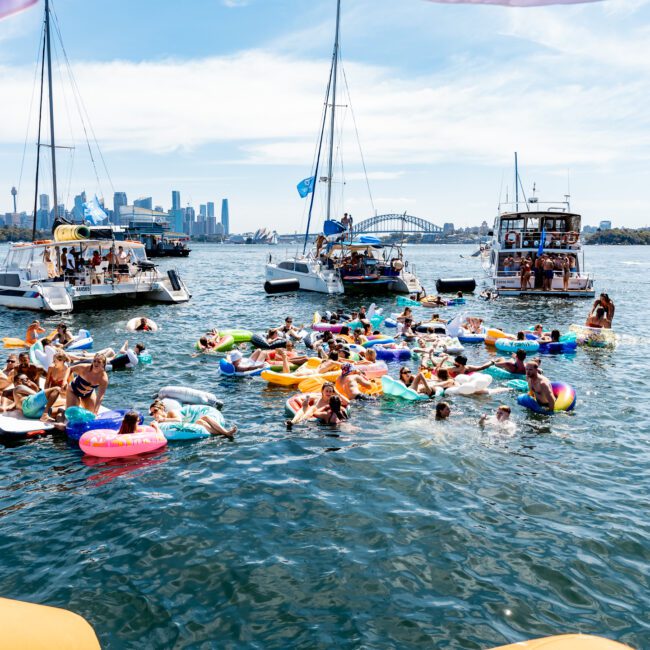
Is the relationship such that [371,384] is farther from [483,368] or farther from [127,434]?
[127,434]

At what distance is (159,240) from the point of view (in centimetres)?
11156

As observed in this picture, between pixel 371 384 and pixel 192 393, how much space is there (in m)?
4.53

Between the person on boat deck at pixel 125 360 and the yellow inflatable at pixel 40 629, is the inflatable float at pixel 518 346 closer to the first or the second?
the person on boat deck at pixel 125 360

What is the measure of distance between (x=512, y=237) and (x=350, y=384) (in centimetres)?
2707

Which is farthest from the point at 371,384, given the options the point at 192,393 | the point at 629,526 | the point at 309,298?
the point at 309,298

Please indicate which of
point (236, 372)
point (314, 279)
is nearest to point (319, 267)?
point (314, 279)

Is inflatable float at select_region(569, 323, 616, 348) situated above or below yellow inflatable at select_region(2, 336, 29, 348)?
above

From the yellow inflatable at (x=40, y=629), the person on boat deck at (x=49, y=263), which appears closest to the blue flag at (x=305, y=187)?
the person on boat deck at (x=49, y=263)

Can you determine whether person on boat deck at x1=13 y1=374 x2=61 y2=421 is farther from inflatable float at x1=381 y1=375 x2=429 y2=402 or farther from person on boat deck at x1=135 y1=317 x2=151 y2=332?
person on boat deck at x1=135 y1=317 x2=151 y2=332

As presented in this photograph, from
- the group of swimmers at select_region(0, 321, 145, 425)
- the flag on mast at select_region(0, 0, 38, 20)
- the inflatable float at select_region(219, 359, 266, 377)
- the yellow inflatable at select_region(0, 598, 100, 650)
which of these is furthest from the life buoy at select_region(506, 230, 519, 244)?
the flag on mast at select_region(0, 0, 38, 20)

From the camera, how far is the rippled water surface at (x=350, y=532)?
6.87 m

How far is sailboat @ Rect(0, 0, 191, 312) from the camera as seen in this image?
30.0 m

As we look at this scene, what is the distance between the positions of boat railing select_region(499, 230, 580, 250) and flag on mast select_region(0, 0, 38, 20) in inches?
1479

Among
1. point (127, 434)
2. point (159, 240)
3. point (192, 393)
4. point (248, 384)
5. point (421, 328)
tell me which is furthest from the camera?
point (159, 240)
